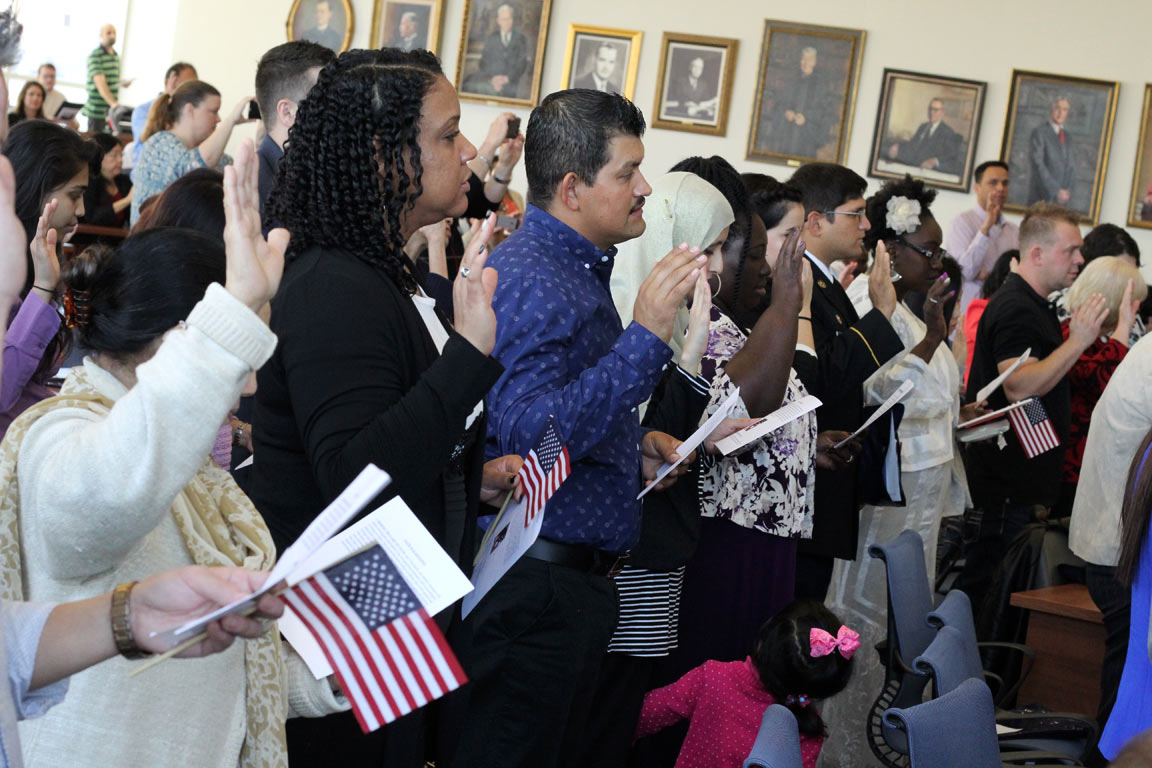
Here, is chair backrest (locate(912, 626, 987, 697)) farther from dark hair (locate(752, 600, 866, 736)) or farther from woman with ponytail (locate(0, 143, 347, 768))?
woman with ponytail (locate(0, 143, 347, 768))

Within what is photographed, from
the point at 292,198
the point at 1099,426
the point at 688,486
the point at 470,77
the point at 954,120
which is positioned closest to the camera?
the point at 292,198

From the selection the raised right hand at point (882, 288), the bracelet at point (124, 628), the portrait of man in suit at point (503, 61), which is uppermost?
the portrait of man in suit at point (503, 61)

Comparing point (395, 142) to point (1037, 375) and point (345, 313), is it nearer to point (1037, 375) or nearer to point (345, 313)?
point (345, 313)

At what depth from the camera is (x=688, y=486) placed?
11.2 ft

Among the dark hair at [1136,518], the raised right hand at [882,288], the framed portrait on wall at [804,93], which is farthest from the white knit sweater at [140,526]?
the framed portrait on wall at [804,93]

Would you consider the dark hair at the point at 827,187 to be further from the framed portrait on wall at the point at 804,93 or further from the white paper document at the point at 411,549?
the framed portrait on wall at the point at 804,93

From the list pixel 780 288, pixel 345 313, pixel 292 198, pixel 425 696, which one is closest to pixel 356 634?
pixel 425 696

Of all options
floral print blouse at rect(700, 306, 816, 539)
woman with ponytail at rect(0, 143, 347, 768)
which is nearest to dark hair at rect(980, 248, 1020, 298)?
floral print blouse at rect(700, 306, 816, 539)

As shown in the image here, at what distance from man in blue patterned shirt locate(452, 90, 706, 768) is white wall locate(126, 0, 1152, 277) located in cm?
826

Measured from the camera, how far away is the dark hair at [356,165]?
2121mm

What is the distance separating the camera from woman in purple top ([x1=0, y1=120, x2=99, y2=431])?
3.18 meters

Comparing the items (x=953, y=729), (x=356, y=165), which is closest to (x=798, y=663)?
(x=953, y=729)

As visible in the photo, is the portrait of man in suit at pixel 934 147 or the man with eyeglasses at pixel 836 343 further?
the portrait of man in suit at pixel 934 147

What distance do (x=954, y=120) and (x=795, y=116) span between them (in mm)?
1289
